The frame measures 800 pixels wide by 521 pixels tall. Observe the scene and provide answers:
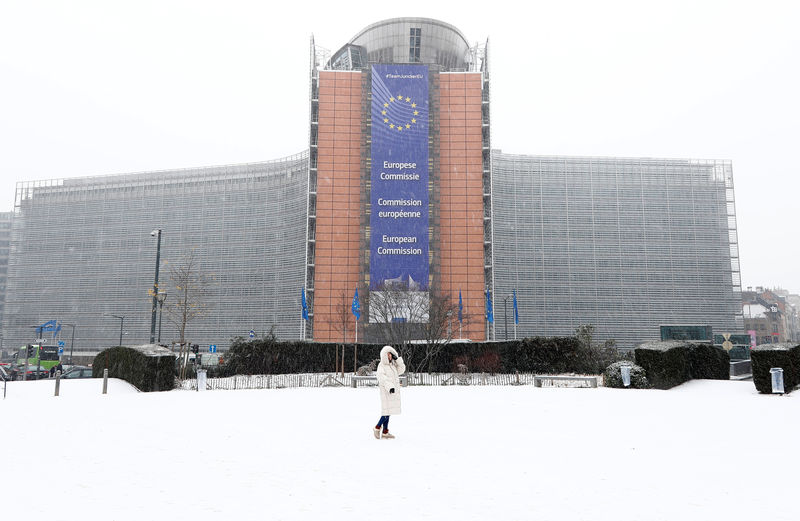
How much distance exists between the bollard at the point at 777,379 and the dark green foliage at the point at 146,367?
21.3 meters

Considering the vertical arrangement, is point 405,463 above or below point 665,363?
below

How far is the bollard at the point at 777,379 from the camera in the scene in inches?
709

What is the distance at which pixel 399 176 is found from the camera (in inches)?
2564

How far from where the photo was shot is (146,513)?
19.6 feet

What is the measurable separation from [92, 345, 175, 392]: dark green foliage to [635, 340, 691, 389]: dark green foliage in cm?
1852

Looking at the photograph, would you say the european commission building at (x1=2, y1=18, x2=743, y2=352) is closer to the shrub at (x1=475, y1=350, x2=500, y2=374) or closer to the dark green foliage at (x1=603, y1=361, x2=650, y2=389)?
the shrub at (x1=475, y1=350, x2=500, y2=374)

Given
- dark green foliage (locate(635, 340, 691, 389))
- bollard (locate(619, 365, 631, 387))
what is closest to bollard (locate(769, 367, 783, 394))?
dark green foliage (locate(635, 340, 691, 389))

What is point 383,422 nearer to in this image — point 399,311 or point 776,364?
point 776,364

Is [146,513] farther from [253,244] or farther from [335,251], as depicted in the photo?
[253,244]

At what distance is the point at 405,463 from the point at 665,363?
655 inches

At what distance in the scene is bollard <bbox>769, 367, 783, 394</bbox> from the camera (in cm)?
1802

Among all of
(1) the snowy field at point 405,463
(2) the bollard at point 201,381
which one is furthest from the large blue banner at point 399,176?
(1) the snowy field at point 405,463

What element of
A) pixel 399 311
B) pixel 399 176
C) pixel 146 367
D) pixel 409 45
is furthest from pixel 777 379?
pixel 409 45

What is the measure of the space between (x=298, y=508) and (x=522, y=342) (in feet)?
91.5
